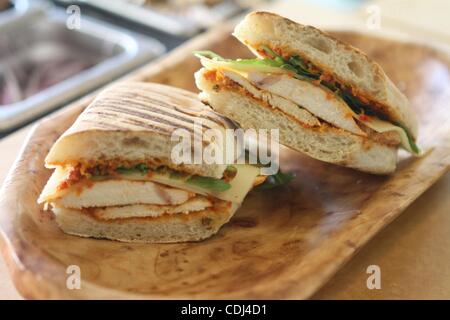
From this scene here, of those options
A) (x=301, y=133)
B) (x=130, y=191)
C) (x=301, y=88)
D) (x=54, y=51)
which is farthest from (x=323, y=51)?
(x=54, y=51)

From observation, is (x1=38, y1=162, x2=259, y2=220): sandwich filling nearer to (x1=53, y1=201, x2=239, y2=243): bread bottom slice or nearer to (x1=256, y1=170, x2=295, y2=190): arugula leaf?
(x1=53, y1=201, x2=239, y2=243): bread bottom slice

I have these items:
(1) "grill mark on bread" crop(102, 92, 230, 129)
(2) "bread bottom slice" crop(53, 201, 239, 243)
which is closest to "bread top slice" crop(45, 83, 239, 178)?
(1) "grill mark on bread" crop(102, 92, 230, 129)

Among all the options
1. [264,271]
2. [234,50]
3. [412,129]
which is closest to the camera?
[264,271]

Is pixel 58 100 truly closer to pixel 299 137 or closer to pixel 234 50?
pixel 234 50

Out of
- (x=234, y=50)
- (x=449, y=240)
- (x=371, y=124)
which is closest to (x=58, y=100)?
(x=234, y=50)

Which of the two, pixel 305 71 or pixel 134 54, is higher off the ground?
pixel 134 54

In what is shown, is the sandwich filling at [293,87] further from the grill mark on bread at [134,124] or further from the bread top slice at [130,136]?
the grill mark on bread at [134,124]
